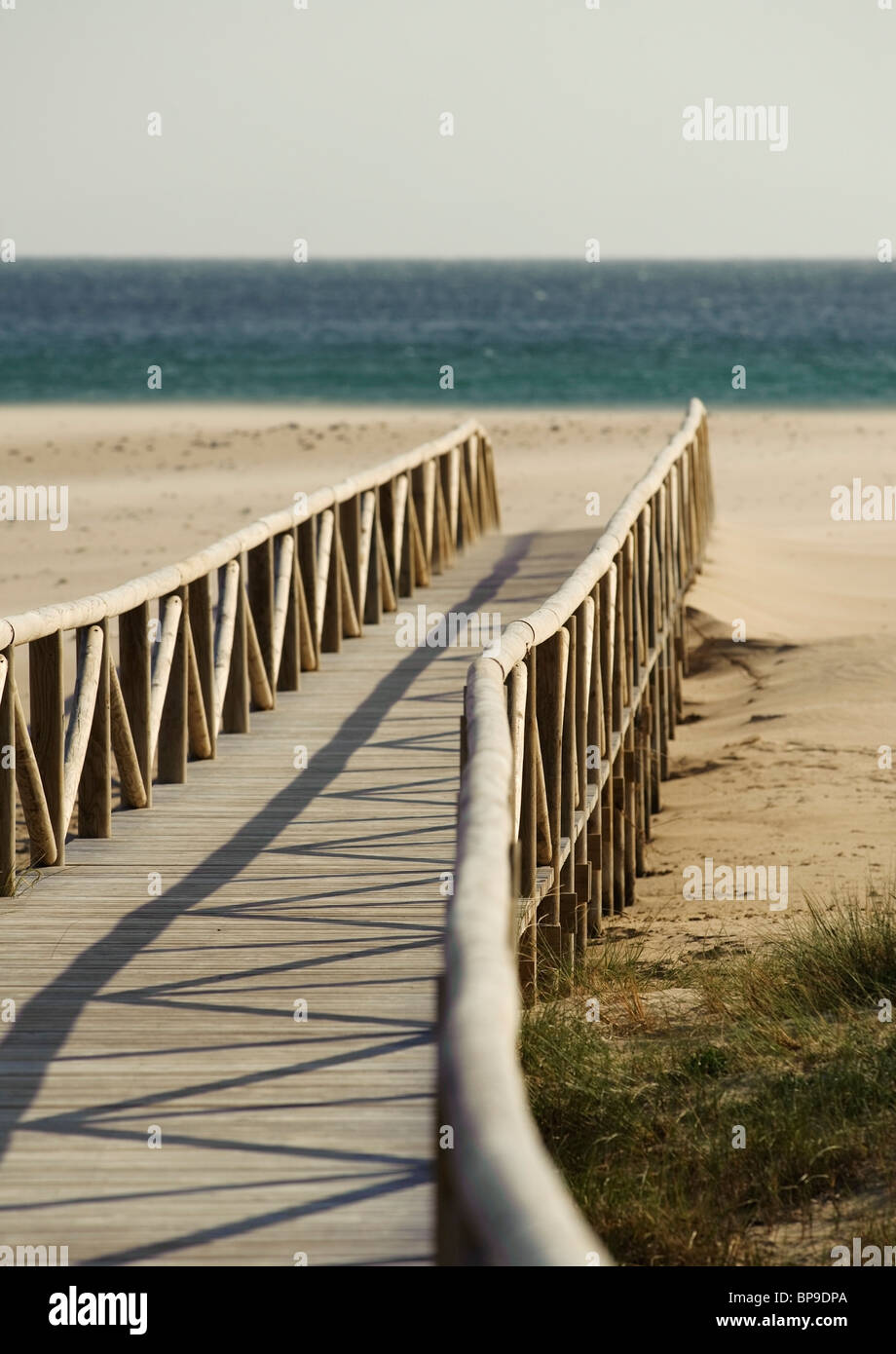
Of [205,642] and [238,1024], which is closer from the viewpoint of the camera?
[238,1024]

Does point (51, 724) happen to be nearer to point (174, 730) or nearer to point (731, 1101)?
point (174, 730)

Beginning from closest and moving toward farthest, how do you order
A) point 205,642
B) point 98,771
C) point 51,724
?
point 51,724 < point 98,771 < point 205,642

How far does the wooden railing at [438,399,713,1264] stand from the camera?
2008 mm

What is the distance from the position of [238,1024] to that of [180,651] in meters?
2.96

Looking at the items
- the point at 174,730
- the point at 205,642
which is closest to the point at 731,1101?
the point at 174,730

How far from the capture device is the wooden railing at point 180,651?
19.5 ft

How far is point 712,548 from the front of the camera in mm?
16938

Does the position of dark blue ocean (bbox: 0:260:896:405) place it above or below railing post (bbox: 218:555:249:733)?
above

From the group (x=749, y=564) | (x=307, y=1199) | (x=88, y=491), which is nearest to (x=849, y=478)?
(x=749, y=564)

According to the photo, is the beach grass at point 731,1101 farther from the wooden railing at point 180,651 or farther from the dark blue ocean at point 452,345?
the dark blue ocean at point 452,345

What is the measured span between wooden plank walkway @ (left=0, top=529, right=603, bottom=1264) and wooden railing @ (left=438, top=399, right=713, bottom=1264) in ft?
1.43

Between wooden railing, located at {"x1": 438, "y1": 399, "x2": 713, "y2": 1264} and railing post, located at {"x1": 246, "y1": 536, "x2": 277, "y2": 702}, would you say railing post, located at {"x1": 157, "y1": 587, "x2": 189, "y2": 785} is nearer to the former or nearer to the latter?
railing post, located at {"x1": 246, "y1": 536, "x2": 277, "y2": 702}

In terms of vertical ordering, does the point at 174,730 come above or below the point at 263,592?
below

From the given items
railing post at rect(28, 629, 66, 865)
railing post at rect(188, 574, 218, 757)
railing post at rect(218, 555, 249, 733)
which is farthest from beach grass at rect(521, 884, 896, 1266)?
railing post at rect(218, 555, 249, 733)
